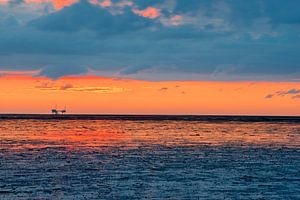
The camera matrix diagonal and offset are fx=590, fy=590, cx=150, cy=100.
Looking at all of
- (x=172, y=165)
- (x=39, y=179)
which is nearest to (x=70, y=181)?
(x=39, y=179)

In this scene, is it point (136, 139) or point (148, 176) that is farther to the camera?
point (136, 139)

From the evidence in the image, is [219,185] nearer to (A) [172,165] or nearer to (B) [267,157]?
(A) [172,165]

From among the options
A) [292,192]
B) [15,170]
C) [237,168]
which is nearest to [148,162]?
[237,168]

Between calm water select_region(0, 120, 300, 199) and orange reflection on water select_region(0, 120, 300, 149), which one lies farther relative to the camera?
orange reflection on water select_region(0, 120, 300, 149)

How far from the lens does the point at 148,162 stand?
5462 centimetres

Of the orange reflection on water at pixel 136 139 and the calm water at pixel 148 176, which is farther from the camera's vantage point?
the orange reflection on water at pixel 136 139

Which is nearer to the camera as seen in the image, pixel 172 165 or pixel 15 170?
pixel 15 170

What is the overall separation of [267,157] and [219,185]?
2474 centimetres

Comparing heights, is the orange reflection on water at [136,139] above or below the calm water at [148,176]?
above

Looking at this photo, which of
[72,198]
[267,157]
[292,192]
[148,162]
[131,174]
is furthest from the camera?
[267,157]

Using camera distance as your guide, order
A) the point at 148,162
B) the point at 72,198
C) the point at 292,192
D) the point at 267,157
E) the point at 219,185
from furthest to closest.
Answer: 1. the point at 267,157
2. the point at 148,162
3. the point at 219,185
4. the point at 292,192
5. the point at 72,198

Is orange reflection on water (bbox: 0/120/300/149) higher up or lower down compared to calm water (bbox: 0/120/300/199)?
higher up

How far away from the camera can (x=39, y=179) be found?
4062cm

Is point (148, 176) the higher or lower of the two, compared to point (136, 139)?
lower
